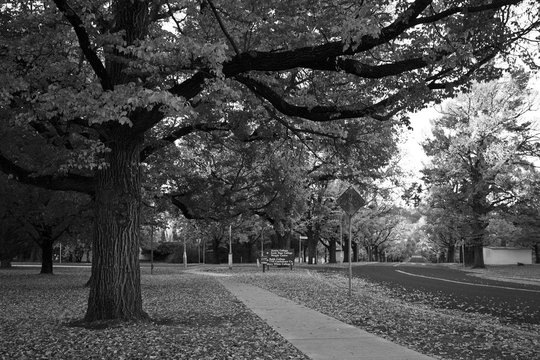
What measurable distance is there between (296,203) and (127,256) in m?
15.2

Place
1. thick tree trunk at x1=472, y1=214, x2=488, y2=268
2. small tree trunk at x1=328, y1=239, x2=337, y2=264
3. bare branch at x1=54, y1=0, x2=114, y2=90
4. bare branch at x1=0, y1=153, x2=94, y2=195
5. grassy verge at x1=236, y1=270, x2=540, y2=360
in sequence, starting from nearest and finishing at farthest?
grassy verge at x1=236, y1=270, x2=540, y2=360 < bare branch at x1=54, y1=0, x2=114, y2=90 < bare branch at x1=0, y1=153, x2=94, y2=195 < thick tree trunk at x1=472, y1=214, x2=488, y2=268 < small tree trunk at x1=328, y1=239, x2=337, y2=264

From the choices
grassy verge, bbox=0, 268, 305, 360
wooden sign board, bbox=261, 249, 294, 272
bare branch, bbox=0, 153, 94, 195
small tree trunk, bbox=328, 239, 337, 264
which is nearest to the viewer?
grassy verge, bbox=0, 268, 305, 360

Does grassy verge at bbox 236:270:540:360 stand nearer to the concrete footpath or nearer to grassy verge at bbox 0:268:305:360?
the concrete footpath

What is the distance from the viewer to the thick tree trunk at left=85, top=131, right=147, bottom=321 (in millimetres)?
9523

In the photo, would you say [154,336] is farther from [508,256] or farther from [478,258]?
[508,256]

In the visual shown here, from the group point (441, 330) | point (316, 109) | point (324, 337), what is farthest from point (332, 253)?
point (324, 337)

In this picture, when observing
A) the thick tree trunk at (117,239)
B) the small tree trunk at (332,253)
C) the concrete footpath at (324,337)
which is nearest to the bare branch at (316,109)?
the thick tree trunk at (117,239)

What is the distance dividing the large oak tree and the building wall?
4855 centimetres

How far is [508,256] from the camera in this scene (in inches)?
2127

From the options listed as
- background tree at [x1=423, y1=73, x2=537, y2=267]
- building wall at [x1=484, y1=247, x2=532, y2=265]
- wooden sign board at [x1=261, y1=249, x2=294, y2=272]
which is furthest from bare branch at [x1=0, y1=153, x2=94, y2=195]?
building wall at [x1=484, y1=247, x2=532, y2=265]

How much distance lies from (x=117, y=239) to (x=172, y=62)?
3.67 metres

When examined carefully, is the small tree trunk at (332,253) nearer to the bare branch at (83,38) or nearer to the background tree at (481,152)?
the background tree at (481,152)

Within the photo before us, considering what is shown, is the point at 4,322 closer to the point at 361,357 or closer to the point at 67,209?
the point at 361,357

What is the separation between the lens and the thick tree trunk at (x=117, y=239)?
31.2 feet
